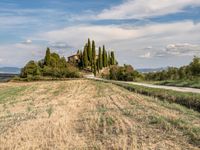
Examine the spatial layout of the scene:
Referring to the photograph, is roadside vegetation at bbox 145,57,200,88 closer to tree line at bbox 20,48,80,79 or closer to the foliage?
the foliage

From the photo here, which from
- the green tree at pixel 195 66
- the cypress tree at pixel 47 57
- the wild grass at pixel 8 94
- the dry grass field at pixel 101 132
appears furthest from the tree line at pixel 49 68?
the dry grass field at pixel 101 132

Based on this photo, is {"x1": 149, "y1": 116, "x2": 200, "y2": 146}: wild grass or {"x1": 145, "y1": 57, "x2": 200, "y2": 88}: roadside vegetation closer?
{"x1": 149, "y1": 116, "x2": 200, "y2": 146}: wild grass

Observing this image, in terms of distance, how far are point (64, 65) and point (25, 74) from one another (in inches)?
766

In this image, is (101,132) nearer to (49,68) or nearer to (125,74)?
(125,74)

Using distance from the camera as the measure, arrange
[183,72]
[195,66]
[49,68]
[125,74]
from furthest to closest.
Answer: [49,68] < [125,74] < [183,72] < [195,66]

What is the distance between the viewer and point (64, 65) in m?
109

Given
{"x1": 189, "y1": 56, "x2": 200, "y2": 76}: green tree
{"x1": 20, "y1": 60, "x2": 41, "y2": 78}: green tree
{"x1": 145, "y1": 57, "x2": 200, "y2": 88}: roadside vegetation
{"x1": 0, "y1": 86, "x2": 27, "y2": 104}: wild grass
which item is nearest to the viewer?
{"x1": 0, "y1": 86, "x2": 27, "y2": 104}: wild grass

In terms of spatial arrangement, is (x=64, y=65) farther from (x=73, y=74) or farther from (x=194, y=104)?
(x=194, y=104)

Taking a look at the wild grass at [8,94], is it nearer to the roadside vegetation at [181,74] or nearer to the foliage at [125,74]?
the roadside vegetation at [181,74]

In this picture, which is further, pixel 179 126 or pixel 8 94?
pixel 8 94

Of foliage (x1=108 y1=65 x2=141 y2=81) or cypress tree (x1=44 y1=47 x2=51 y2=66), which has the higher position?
cypress tree (x1=44 y1=47 x2=51 y2=66)

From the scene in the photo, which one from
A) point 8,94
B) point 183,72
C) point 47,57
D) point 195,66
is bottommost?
point 8,94

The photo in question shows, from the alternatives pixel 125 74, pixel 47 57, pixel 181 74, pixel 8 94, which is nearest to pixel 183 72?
pixel 181 74

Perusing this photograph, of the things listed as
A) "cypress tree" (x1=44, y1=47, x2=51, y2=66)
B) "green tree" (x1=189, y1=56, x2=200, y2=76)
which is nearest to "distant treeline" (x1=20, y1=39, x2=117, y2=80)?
"cypress tree" (x1=44, y1=47, x2=51, y2=66)
